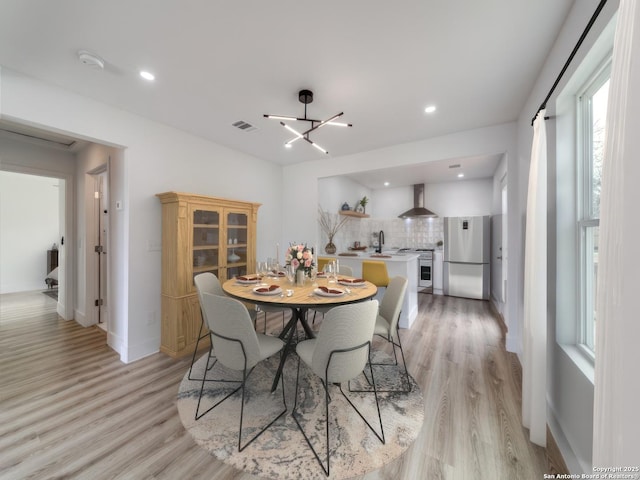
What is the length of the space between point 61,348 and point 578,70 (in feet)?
16.5

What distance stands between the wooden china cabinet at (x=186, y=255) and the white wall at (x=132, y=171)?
152 mm

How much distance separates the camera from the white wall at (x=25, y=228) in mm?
5250

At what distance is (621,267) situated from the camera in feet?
2.41

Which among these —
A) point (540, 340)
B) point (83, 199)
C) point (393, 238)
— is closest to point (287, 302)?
point (540, 340)

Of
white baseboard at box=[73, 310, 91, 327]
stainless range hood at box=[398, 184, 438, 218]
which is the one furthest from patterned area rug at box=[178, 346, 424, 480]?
stainless range hood at box=[398, 184, 438, 218]

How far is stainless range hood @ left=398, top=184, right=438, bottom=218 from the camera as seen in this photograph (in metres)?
5.92

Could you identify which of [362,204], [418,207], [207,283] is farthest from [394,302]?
[418,207]

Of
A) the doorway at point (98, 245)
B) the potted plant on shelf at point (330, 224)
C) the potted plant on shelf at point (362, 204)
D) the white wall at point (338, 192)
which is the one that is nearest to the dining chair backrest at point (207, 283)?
the doorway at point (98, 245)

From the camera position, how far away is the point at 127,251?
2668mm

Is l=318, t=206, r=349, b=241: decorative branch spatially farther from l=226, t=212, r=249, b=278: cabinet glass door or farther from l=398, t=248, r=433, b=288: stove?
l=398, t=248, r=433, b=288: stove

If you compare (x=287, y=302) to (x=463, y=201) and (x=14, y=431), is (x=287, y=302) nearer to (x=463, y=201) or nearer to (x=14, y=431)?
(x=14, y=431)

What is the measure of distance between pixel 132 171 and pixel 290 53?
6.79ft

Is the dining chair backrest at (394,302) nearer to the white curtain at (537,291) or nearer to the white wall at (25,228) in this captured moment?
the white curtain at (537,291)

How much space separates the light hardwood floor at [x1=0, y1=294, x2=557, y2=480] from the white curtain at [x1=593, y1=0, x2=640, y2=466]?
91cm
